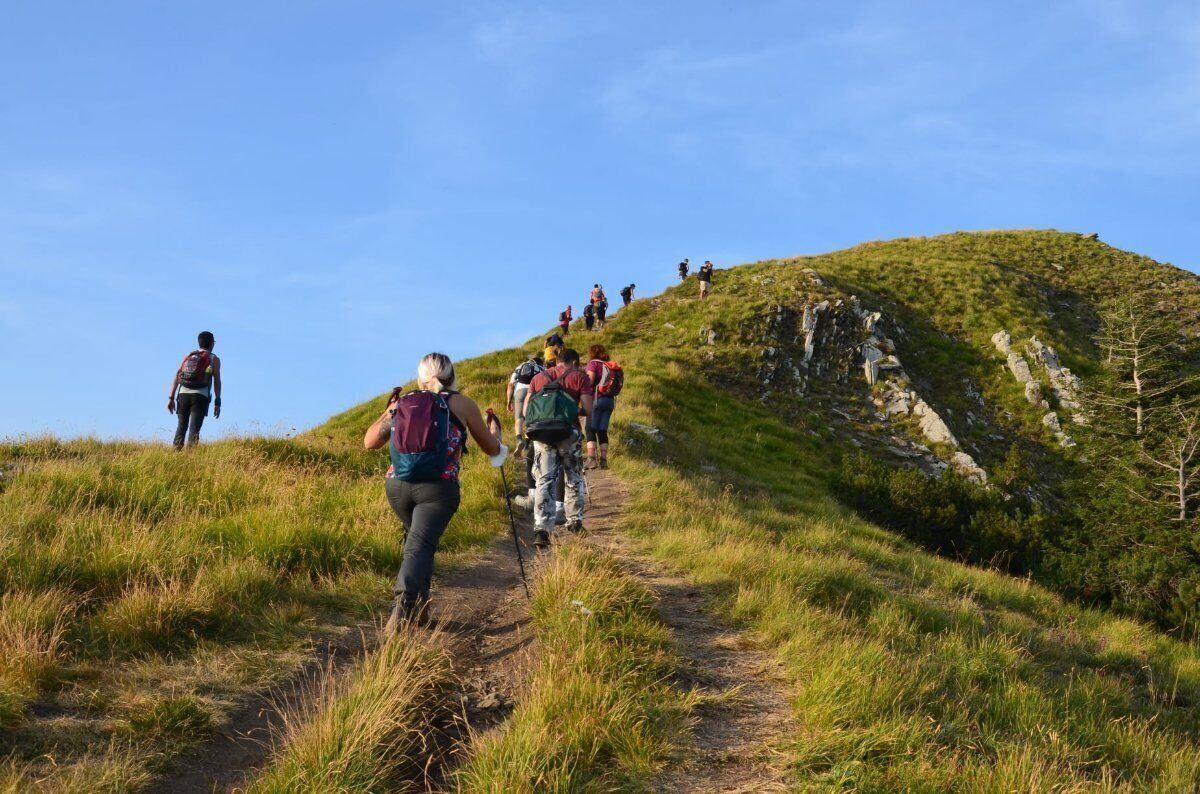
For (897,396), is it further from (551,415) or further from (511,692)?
(511,692)

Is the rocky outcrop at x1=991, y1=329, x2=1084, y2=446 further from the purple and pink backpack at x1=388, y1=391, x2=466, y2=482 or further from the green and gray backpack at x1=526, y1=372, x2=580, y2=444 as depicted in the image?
the purple and pink backpack at x1=388, y1=391, x2=466, y2=482

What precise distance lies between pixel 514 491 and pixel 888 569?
6.08 m

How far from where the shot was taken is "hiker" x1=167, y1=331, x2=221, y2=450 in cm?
1245

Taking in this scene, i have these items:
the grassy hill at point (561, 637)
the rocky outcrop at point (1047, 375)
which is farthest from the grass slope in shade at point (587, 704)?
the rocky outcrop at point (1047, 375)

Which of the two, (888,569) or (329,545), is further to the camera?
(888,569)

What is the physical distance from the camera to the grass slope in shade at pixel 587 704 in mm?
3803

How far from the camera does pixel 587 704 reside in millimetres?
4371

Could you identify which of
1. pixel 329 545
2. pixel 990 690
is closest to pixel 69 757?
pixel 329 545

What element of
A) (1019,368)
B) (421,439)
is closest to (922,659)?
(421,439)

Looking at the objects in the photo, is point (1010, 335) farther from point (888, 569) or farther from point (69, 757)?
point (69, 757)

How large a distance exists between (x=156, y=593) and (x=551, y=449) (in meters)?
4.63

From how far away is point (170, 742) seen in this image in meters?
3.99

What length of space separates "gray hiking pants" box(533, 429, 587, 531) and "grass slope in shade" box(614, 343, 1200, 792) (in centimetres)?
110

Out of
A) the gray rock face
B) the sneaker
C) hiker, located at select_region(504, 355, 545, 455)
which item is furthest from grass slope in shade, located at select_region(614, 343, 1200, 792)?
the gray rock face
